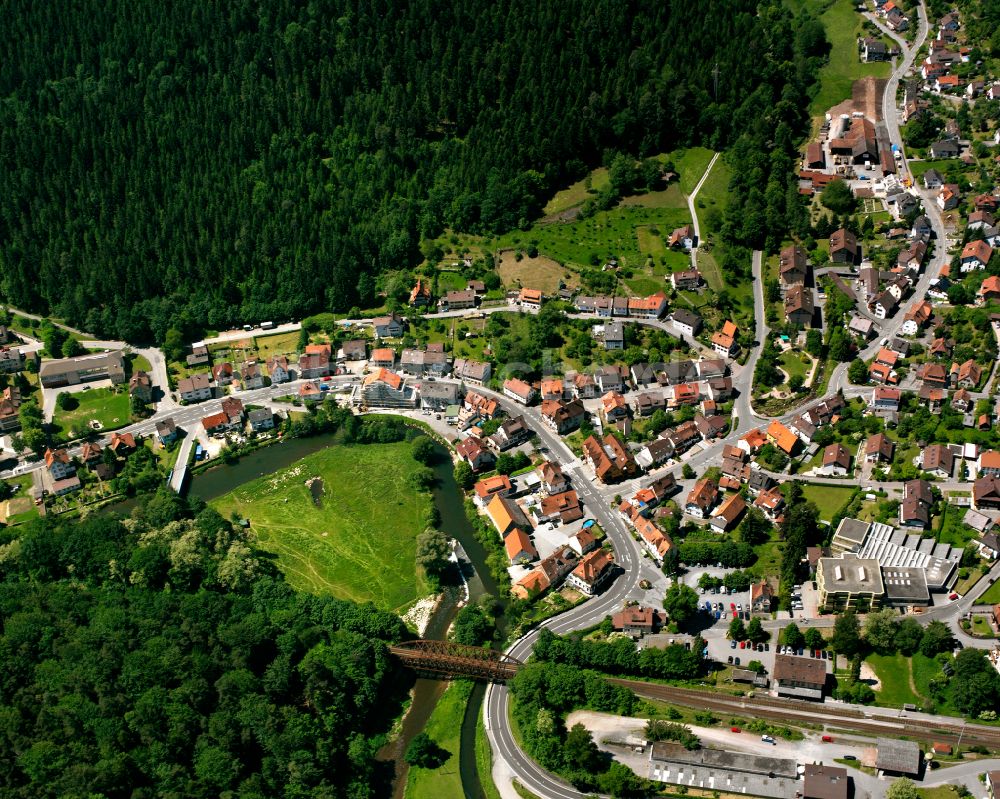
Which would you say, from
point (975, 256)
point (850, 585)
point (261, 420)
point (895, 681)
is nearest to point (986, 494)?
point (850, 585)

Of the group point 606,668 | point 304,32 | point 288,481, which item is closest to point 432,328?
point 288,481

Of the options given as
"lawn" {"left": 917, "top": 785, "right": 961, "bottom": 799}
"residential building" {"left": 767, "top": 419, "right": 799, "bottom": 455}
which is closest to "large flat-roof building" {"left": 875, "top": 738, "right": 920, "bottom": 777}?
"lawn" {"left": 917, "top": 785, "right": 961, "bottom": 799}

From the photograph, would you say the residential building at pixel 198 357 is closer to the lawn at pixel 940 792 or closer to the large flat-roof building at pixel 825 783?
the large flat-roof building at pixel 825 783

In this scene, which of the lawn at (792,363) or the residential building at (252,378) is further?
the residential building at (252,378)

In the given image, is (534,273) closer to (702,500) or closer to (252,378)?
(252,378)

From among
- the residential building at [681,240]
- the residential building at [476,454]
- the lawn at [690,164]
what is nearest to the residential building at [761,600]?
the residential building at [476,454]
